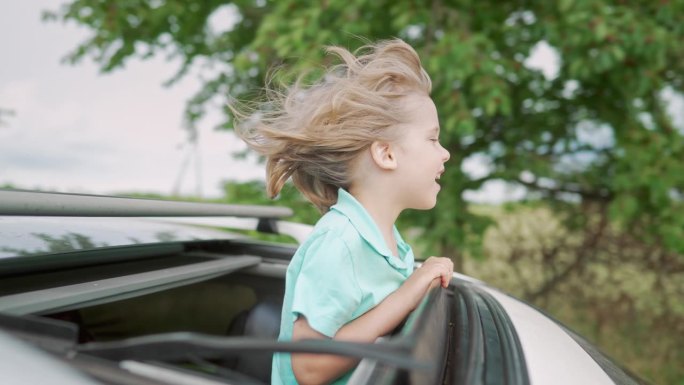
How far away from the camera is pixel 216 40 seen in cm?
646

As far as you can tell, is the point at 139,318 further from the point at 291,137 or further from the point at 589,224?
the point at 589,224

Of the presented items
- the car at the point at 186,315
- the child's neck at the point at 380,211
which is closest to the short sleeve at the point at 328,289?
the car at the point at 186,315

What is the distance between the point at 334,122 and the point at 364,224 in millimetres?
312

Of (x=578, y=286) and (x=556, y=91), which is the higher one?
(x=556, y=91)

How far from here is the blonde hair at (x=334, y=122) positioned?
1.58m

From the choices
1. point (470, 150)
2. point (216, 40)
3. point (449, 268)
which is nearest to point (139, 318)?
point (449, 268)

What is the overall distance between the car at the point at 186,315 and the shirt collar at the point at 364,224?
15cm

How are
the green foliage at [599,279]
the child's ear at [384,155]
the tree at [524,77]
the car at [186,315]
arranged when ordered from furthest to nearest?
the green foliage at [599,279] < the tree at [524,77] < the child's ear at [384,155] < the car at [186,315]

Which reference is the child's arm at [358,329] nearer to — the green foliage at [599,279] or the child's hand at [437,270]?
the child's hand at [437,270]

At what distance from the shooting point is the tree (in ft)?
12.4

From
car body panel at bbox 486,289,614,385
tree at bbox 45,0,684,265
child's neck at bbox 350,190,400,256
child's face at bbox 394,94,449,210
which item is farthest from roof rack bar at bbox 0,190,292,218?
tree at bbox 45,0,684,265

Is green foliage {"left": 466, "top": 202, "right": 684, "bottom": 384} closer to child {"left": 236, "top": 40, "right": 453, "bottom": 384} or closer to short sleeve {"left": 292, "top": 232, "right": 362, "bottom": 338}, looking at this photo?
child {"left": 236, "top": 40, "right": 453, "bottom": 384}

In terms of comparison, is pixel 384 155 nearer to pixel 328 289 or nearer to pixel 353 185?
pixel 353 185

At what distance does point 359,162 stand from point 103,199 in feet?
2.09
